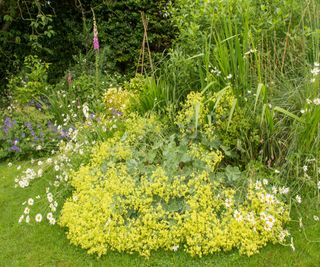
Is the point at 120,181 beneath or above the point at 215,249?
above

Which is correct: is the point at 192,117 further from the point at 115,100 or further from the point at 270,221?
the point at 115,100

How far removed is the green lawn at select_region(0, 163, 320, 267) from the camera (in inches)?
116

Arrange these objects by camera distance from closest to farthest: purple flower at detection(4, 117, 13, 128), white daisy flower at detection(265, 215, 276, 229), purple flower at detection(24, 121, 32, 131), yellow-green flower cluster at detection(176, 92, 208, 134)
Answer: white daisy flower at detection(265, 215, 276, 229) → yellow-green flower cluster at detection(176, 92, 208, 134) → purple flower at detection(24, 121, 32, 131) → purple flower at detection(4, 117, 13, 128)

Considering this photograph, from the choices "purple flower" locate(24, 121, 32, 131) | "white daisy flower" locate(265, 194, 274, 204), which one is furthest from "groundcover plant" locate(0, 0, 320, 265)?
"purple flower" locate(24, 121, 32, 131)

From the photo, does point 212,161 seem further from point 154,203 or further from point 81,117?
point 81,117

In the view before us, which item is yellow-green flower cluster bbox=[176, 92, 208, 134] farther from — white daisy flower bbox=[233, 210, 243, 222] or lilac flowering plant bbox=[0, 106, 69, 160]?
lilac flowering plant bbox=[0, 106, 69, 160]

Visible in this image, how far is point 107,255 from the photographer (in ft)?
10.3

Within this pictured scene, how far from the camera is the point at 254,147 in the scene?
3682 millimetres

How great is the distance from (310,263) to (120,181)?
157 cm

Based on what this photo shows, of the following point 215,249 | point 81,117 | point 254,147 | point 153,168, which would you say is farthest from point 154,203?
point 81,117

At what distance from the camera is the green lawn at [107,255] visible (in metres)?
2.96

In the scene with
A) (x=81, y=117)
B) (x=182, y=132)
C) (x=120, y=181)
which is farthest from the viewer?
(x=81, y=117)

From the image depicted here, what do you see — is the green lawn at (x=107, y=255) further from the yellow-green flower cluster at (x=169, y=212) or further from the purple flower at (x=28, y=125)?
the purple flower at (x=28, y=125)

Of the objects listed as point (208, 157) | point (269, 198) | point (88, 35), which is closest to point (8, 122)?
point (88, 35)
